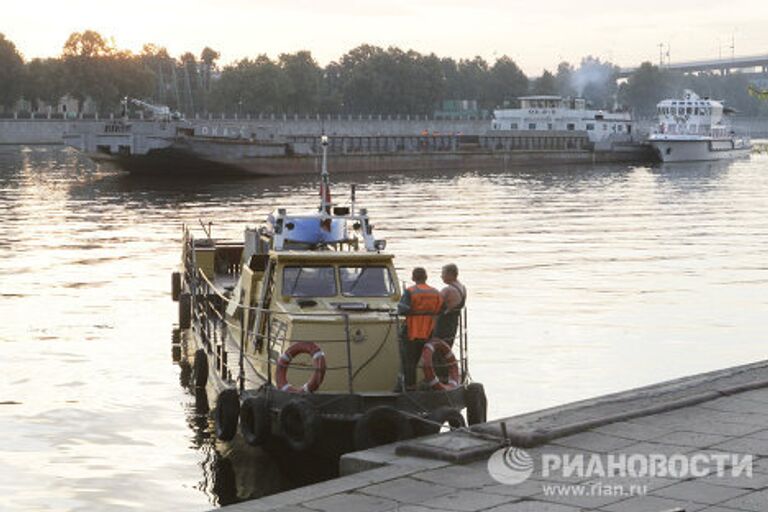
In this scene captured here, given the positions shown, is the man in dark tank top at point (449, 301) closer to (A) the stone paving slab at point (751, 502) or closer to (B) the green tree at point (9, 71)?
(A) the stone paving slab at point (751, 502)

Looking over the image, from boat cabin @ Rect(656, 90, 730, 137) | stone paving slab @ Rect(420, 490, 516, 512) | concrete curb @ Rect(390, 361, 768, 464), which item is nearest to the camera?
stone paving slab @ Rect(420, 490, 516, 512)

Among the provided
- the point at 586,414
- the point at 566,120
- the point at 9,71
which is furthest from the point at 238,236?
the point at 9,71

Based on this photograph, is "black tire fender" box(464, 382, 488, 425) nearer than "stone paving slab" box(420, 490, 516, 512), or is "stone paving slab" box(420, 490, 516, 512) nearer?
"stone paving slab" box(420, 490, 516, 512)

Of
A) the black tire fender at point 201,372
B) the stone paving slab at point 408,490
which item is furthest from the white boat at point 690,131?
the stone paving slab at point 408,490

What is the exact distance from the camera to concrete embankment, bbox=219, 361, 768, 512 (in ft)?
47.6

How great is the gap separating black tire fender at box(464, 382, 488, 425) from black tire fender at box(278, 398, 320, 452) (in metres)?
2.75

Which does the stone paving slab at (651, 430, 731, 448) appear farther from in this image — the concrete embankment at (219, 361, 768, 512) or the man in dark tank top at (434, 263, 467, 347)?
the man in dark tank top at (434, 263, 467, 347)

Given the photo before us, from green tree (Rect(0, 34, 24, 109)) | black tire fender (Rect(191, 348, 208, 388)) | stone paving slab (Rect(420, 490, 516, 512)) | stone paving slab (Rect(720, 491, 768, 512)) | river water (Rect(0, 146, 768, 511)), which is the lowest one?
river water (Rect(0, 146, 768, 511))

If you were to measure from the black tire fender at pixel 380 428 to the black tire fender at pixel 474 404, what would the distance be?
5.79 ft

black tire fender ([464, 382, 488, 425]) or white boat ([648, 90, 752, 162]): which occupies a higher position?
white boat ([648, 90, 752, 162])

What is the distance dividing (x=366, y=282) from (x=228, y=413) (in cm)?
329

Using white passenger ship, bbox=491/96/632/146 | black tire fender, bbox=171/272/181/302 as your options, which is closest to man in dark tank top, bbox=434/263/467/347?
black tire fender, bbox=171/272/181/302

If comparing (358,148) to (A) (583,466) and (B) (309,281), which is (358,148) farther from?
(A) (583,466)

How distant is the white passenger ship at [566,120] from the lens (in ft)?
539
